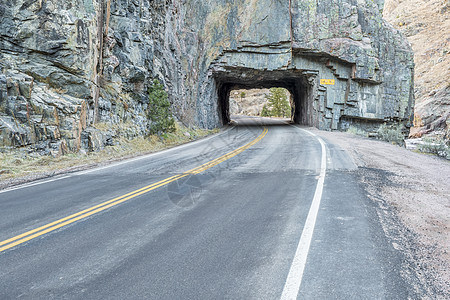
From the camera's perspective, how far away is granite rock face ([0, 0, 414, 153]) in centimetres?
1177

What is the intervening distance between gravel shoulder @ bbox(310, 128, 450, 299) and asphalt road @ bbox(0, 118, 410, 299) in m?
0.20

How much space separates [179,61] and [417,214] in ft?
74.9

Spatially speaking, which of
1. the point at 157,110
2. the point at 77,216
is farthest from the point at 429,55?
the point at 77,216

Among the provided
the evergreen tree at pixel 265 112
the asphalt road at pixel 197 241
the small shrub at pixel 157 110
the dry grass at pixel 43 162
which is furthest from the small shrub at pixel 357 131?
the evergreen tree at pixel 265 112

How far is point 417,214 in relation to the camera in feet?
15.7

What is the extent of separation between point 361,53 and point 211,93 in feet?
51.5

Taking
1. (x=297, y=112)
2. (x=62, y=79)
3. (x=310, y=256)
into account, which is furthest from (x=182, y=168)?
(x=297, y=112)

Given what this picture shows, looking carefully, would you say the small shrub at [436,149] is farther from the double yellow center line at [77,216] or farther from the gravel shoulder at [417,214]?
the double yellow center line at [77,216]

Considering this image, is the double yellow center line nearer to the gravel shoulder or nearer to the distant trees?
the gravel shoulder

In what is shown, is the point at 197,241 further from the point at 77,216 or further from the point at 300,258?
the point at 77,216

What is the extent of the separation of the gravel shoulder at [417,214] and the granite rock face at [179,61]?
11.3m

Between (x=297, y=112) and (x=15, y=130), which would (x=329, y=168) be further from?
(x=297, y=112)

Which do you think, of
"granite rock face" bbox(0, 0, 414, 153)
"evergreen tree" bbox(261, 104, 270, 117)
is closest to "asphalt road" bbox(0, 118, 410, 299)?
"granite rock face" bbox(0, 0, 414, 153)

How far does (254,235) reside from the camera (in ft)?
13.3
